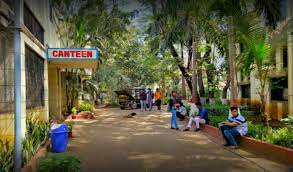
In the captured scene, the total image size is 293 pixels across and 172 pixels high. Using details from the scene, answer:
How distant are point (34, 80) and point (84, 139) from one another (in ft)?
8.00

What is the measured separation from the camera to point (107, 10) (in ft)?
63.7

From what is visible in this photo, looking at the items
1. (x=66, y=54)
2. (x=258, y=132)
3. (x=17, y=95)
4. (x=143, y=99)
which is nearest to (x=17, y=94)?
(x=17, y=95)

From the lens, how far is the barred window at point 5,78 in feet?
23.8

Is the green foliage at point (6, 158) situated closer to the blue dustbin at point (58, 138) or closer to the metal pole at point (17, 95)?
the metal pole at point (17, 95)

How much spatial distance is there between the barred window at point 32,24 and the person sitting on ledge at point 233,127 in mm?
6031

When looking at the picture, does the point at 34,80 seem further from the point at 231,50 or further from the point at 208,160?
the point at 231,50

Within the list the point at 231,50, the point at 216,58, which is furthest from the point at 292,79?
the point at 216,58

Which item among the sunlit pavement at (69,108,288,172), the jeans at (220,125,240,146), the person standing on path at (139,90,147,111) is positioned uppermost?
the person standing on path at (139,90,147,111)

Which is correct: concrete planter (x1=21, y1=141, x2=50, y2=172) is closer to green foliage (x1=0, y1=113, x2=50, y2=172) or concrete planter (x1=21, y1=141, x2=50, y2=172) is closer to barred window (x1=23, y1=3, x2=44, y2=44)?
green foliage (x1=0, y1=113, x2=50, y2=172)

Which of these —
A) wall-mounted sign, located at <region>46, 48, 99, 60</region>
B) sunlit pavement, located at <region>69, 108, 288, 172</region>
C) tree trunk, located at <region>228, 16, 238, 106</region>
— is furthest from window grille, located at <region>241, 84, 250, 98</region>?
wall-mounted sign, located at <region>46, 48, 99, 60</region>

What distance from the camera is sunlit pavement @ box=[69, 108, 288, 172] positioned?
21.6 ft

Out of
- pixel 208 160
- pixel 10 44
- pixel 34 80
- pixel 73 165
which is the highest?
pixel 10 44

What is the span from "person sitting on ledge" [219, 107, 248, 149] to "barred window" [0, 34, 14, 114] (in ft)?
17.6

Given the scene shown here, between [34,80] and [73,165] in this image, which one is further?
[34,80]
